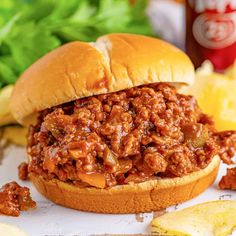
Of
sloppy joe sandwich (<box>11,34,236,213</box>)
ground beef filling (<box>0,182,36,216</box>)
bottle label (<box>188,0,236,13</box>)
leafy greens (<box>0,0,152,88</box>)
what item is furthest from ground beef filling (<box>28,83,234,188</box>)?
Result: bottle label (<box>188,0,236,13</box>)

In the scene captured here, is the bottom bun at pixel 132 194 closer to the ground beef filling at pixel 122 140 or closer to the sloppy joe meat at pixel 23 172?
the ground beef filling at pixel 122 140

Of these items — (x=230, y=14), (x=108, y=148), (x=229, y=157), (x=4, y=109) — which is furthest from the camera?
(x=230, y=14)

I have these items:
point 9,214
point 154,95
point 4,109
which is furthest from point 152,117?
point 4,109

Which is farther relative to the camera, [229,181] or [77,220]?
[229,181]

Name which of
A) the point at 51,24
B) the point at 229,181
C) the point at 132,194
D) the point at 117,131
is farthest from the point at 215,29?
the point at 132,194

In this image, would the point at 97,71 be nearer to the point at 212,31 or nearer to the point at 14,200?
the point at 14,200

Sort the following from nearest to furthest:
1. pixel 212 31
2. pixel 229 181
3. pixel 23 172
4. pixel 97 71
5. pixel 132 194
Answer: pixel 132 194 < pixel 97 71 < pixel 229 181 < pixel 23 172 < pixel 212 31

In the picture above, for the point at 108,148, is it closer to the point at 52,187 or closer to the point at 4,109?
the point at 52,187
